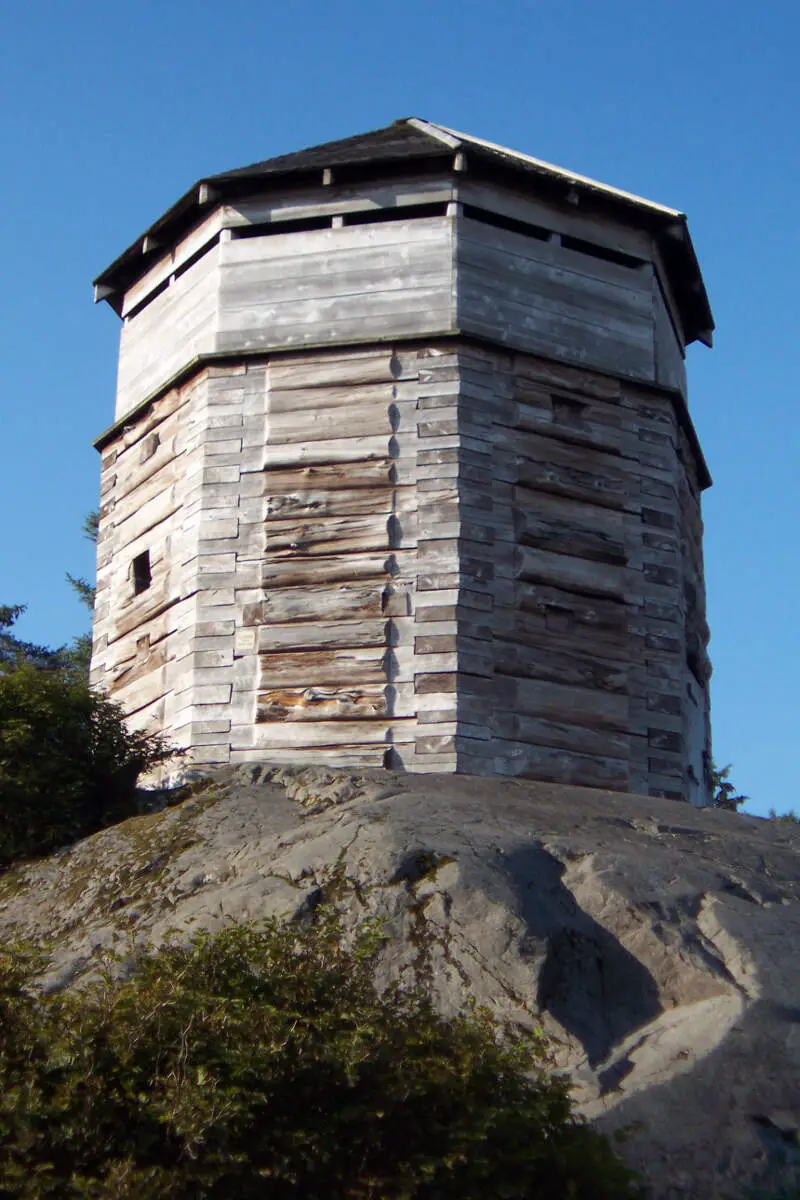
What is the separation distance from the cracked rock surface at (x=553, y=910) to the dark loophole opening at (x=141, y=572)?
3697 millimetres

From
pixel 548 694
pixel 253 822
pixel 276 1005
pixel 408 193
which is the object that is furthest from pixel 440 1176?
pixel 408 193

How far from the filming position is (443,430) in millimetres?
15805

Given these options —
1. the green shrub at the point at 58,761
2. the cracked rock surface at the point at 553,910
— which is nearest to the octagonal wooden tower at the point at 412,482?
the green shrub at the point at 58,761

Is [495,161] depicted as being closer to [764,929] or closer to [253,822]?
[253,822]

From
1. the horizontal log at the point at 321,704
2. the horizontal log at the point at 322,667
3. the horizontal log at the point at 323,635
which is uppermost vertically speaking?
the horizontal log at the point at 323,635

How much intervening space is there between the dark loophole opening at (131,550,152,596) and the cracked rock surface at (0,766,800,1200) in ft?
12.1

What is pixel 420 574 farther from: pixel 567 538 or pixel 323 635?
pixel 567 538

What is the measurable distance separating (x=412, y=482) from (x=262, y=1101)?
932 centimetres

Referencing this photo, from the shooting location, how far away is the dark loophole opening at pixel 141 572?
1703 cm

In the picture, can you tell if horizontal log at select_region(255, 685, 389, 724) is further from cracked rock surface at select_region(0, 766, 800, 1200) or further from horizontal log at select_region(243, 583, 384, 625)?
cracked rock surface at select_region(0, 766, 800, 1200)

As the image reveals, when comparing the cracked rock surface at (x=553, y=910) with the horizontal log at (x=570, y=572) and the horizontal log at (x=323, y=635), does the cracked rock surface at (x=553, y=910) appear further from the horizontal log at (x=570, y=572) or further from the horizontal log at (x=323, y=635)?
the horizontal log at (x=570, y=572)

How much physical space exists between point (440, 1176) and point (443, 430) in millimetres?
9656

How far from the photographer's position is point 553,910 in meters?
11.2

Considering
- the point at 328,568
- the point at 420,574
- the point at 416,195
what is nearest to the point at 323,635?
the point at 328,568
